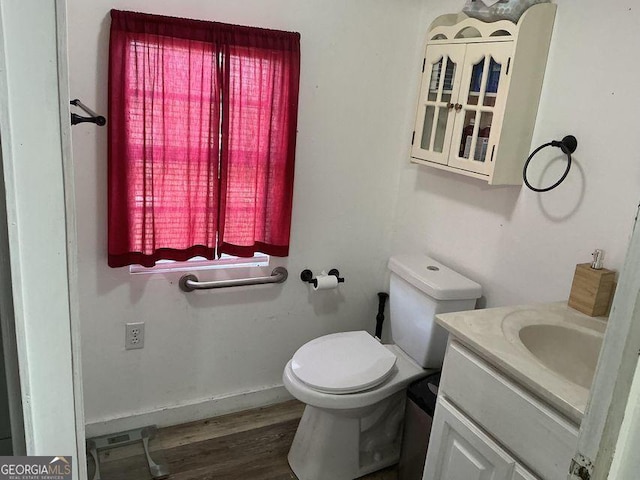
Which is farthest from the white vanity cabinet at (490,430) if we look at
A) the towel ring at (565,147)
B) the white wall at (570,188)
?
the towel ring at (565,147)

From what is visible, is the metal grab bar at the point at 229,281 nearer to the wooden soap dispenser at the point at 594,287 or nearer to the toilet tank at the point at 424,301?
the toilet tank at the point at 424,301

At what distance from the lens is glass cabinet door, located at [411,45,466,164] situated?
1.92 meters

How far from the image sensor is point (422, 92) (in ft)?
6.88

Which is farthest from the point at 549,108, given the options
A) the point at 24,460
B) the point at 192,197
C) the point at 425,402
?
the point at 24,460

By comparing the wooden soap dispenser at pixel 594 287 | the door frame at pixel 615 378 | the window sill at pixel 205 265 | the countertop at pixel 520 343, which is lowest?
the window sill at pixel 205 265

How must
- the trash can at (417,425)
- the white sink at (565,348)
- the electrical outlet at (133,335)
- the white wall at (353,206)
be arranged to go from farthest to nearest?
the electrical outlet at (133,335) < the trash can at (417,425) < the white wall at (353,206) < the white sink at (565,348)

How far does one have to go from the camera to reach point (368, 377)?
6.08ft

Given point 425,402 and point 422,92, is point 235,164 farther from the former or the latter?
point 425,402

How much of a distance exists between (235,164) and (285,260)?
502 millimetres

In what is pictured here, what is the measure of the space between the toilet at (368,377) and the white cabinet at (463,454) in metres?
0.35

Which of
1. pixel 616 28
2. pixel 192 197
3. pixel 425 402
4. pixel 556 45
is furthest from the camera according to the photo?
pixel 192 197

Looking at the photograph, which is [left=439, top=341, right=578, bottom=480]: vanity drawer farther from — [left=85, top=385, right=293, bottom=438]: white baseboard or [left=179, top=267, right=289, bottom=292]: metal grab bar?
[left=85, top=385, right=293, bottom=438]: white baseboard

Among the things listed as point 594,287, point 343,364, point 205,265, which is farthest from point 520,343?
point 205,265

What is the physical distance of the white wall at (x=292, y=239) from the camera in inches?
75.2
